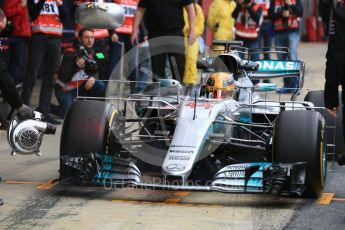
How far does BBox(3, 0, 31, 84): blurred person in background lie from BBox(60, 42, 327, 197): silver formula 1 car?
3.48m

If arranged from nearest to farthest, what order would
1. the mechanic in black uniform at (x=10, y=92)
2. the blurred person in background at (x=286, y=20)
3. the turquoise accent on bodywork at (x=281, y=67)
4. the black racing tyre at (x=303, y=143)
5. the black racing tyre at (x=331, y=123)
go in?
1. the black racing tyre at (x=303, y=143)
2. the mechanic in black uniform at (x=10, y=92)
3. the black racing tyre at (x=331, y=123)
4. the turquoise accent on bodywork at (x=281, y=67)
5. the blurred person in background at (x=286, y=20)

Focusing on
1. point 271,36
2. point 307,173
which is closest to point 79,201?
point 307,173

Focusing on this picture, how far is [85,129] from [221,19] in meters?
7.67

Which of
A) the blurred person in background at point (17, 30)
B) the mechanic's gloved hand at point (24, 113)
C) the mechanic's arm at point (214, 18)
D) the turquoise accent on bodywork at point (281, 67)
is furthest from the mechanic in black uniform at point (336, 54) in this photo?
the mechanic's arm at point (214, 18)

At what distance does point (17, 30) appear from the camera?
12.4m

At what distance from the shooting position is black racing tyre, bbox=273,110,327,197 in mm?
7851

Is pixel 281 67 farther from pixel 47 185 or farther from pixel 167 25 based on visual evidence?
pixel 47 185

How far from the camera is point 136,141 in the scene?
8633mm

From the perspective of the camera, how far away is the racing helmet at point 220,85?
9.02m

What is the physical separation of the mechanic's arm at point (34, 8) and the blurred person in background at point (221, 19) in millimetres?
4182

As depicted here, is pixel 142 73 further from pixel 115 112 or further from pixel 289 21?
pixel 115 112

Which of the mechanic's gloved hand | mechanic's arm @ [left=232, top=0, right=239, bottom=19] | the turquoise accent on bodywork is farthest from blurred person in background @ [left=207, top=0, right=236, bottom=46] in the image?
the mechanic's gloved hand

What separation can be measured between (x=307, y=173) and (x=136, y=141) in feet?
5.38

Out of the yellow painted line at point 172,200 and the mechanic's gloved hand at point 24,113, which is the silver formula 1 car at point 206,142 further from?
the mechanic's gloved hand at point 24,113
